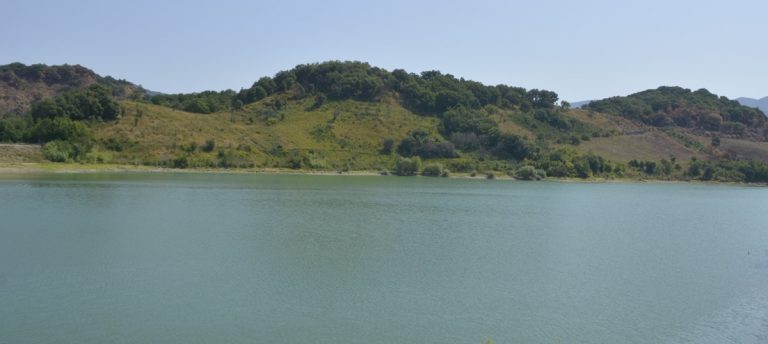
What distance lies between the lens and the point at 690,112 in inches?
6166

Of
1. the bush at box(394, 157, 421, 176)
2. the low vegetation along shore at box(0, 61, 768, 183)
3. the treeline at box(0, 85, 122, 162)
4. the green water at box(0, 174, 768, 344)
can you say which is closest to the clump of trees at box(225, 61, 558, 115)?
the low vegetation along shore at box(0, 61, 768, 183)

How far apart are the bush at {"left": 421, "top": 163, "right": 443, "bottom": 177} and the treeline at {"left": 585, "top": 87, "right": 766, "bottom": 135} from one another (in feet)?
236

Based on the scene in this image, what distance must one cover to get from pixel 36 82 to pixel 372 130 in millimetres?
97887

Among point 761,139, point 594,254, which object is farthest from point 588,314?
point 761,139

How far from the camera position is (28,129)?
285 ft

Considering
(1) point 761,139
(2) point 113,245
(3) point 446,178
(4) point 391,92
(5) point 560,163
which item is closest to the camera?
(2) point 113,245

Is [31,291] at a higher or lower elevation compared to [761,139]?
lower

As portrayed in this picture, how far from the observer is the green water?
17.5 m

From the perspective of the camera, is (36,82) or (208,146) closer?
(208,146)

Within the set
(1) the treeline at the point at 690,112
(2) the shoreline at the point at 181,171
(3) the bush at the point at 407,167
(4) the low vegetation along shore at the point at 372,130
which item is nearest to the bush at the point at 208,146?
(4) the low vegetation along shore at the point at 372,130

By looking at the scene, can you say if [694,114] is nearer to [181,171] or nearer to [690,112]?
[690,112]

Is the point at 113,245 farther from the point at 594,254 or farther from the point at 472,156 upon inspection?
the point at 472,156

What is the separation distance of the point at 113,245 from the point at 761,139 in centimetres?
15558

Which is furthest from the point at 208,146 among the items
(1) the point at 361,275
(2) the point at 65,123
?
(1) the point at 361,275
